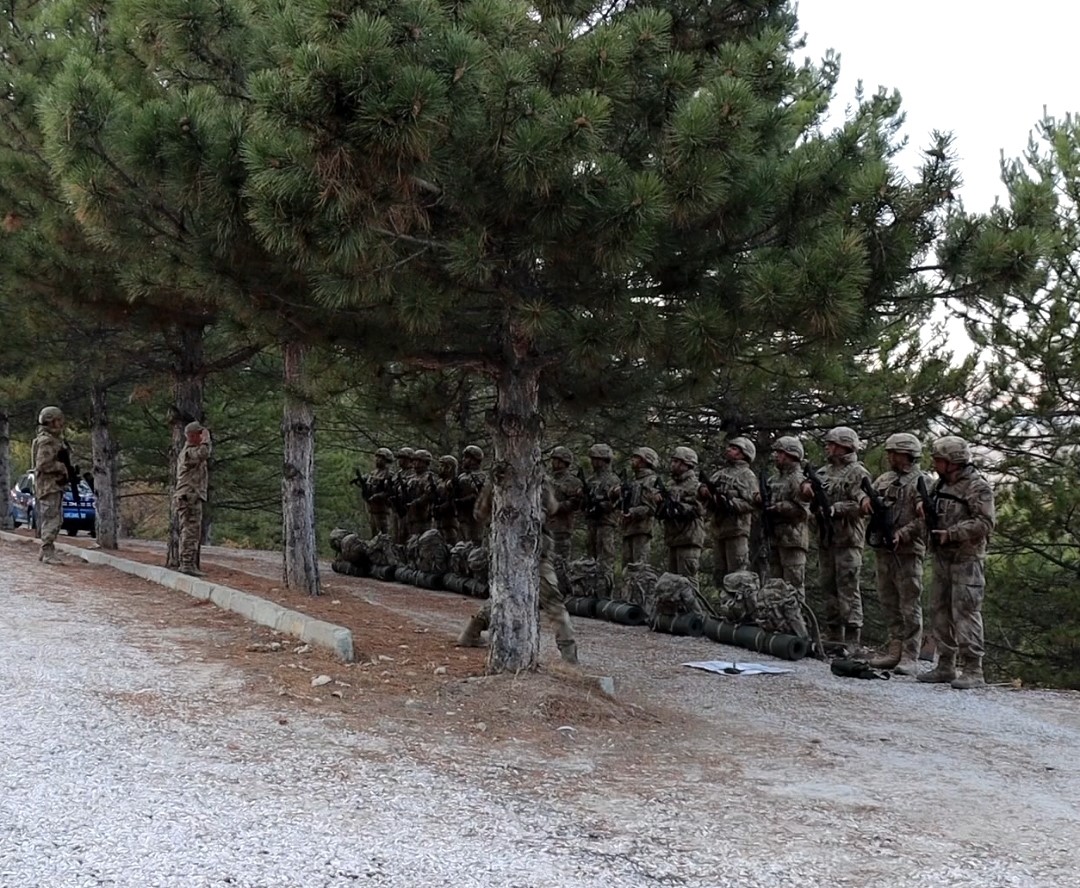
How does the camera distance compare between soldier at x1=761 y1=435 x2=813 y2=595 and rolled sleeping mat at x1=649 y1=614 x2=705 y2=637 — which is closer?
soldier at x1=761 y1=435 x2=813 y2=595

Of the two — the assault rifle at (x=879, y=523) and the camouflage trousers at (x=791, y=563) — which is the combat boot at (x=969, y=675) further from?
the camouflage trousers at (x=791, y=563)

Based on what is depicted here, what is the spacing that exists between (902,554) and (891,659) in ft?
3.11

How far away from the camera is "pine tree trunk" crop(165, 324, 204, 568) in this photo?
14.6 metres

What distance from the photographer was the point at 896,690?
8.72 m

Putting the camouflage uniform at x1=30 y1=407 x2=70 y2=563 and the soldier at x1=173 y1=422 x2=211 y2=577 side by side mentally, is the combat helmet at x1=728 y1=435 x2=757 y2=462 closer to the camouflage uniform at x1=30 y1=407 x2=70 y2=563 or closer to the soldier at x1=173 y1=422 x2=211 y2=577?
the soldier at x1=173 y1=422 x2=211 y2=577

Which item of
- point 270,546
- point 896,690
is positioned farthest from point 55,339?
point 270,546

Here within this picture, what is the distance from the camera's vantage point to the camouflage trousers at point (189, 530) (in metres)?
13.6

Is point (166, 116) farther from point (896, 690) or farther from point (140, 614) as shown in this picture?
point (896, 690)

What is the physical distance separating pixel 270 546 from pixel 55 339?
703 inches

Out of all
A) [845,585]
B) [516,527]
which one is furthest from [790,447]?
[516,527]

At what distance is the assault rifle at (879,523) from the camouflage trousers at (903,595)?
7.6 inches

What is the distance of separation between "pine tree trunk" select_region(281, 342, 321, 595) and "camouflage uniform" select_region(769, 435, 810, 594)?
5.13 m

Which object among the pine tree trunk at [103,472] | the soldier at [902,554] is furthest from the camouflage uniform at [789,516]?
the pine tree trunk at [103,472]

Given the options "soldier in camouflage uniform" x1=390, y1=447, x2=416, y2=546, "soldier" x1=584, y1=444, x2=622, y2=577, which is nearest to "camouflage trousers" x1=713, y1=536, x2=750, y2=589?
"soldier" x1=584, y1=444, x2=622, y2=577
